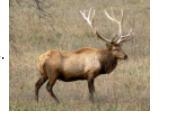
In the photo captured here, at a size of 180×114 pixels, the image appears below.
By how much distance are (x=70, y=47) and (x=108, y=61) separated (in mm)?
258

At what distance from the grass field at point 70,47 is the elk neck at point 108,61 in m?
0.03

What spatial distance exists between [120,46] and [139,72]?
0.67 ft

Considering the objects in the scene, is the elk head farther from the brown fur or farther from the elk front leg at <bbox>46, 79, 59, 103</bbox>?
the elk front leg at <bbox>46, 79, 59, 103</bbox>

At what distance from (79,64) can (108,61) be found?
19 cm

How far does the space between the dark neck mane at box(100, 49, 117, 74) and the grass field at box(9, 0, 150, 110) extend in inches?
1.3

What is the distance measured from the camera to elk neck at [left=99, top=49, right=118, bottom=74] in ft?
16.0

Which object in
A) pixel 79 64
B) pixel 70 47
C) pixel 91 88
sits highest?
pixel 70 47

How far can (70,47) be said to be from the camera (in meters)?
4.89
